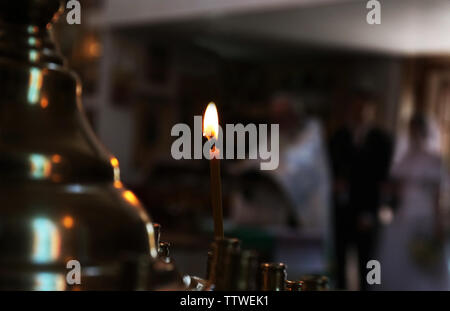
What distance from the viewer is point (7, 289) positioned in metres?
0.19

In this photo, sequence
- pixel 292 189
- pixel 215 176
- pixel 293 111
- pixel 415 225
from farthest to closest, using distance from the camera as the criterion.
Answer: pixel 415 225
pixel 293 111
pixel 292 189
pixel 215 176

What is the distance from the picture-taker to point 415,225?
374cm

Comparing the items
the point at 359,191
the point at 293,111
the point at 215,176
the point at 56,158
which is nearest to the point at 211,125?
the point at 215,176

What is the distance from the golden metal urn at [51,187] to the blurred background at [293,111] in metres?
1.84

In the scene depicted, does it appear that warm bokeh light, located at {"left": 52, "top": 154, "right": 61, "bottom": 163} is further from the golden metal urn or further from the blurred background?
the blurred background

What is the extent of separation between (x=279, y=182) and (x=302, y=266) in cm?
47

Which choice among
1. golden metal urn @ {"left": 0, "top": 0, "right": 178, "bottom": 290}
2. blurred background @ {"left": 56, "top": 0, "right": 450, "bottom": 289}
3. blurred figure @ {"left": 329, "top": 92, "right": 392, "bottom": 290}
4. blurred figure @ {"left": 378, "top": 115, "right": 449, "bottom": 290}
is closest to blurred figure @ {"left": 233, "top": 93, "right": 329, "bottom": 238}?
blurred background @ {"left": 56, "top": 0, "right": 450, "bottom": 289}

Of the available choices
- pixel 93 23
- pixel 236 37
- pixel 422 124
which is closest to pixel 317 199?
pixel 422 124

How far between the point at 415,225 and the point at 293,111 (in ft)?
3.20

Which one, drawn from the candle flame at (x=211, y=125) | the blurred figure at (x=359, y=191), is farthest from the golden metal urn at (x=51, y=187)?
the blurred figure at (x=359, y=191)

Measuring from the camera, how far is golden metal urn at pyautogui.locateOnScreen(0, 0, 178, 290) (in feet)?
0.64

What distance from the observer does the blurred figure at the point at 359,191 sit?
3.62 m

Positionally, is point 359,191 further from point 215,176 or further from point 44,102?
point 44,102
